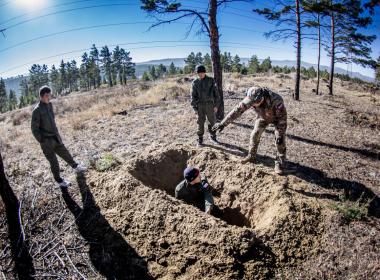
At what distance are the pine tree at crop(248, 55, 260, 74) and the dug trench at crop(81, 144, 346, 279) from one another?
5092 centimetres

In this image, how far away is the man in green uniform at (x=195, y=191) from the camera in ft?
16.2

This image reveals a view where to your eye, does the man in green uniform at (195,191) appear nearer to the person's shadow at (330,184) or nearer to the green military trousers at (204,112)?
the person's shadow at (330,184)

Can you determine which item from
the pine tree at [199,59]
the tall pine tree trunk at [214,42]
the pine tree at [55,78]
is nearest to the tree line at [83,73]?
the pine tree at [55,78]

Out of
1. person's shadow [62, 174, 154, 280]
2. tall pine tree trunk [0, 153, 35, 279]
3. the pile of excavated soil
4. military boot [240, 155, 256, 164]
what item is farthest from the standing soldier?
tall pine tree trunk [0, 153, 35, 279]

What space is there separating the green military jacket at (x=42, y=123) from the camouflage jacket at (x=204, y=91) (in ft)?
10.8

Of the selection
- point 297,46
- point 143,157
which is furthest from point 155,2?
point 297,46

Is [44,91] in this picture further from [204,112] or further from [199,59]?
[199,59]

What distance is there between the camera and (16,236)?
14.8ft

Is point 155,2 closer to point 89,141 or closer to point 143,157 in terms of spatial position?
point 89,141

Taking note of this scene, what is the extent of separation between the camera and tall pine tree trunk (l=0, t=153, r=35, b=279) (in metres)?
3.94

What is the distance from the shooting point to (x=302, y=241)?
3955 millimetres

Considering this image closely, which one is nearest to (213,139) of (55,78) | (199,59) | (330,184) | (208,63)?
(330,184)

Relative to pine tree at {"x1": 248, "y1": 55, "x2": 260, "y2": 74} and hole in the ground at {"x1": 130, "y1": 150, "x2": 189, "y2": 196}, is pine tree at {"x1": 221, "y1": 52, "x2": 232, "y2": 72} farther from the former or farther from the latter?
hole in the ground at {"x1": 130, "y1": 150, "x2": 189, "y2": 196}

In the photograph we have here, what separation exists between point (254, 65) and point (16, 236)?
185 feet
